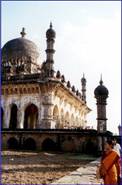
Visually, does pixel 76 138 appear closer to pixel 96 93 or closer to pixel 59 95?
pixel 96 93

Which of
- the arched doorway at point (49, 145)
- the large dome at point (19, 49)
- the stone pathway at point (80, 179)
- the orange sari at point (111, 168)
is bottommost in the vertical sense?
the arched doorway at point (49, 145)

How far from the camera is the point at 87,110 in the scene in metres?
34.7

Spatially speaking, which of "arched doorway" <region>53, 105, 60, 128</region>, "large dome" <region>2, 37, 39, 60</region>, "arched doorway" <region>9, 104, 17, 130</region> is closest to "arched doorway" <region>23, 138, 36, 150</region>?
"arched doorway" <region>53, 105, 60, 128</region>

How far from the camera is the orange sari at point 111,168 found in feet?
15.0

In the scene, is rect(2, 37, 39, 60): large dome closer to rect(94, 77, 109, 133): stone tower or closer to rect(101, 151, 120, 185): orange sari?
rect(94, 77, 109, 133): stone tower

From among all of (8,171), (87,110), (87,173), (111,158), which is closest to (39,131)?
(8,171)

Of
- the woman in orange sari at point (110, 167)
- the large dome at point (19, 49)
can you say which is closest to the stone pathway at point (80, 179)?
the woman in orange sari at point (110, 167)

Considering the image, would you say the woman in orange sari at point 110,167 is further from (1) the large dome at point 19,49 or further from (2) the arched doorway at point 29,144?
(1) the large dome at point 19,49

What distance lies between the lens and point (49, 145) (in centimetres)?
1825

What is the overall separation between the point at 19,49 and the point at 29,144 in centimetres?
1157

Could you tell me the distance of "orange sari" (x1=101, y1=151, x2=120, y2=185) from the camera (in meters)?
4.59

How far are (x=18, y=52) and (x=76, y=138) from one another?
41.6 ft

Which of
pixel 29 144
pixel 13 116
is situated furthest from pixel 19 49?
pixel 29 144

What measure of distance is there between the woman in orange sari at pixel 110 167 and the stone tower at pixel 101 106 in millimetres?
11660
